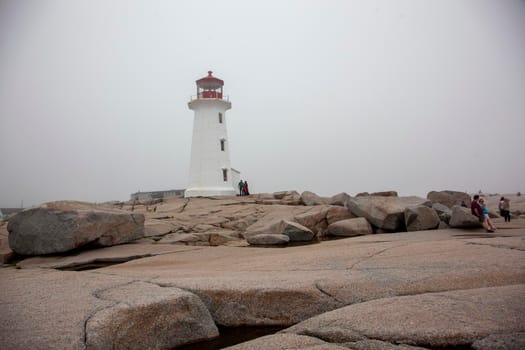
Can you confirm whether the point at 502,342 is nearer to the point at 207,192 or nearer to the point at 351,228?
the point at 351,228

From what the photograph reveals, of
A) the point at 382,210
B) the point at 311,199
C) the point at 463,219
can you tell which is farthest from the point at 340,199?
the point at 463,219

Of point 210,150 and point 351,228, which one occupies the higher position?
point 210,150

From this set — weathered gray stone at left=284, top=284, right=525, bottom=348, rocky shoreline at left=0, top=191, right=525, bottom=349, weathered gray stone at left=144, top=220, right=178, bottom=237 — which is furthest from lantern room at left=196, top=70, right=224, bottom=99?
weathered gray stone at left=284, top=284, right=525, bottom=348

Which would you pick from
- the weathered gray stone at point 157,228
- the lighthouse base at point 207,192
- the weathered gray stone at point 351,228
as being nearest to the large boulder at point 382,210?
the weathered gray stone at point 351,228

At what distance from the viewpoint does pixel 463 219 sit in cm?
1190

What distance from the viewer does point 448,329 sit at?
3016mm

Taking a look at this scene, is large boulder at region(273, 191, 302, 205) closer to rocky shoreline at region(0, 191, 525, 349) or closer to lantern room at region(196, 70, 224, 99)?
lantern room at region(196, 70, 224, 99)

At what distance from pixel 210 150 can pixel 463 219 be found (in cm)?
1769

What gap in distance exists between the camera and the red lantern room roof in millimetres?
27922

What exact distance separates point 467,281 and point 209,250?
6673mm

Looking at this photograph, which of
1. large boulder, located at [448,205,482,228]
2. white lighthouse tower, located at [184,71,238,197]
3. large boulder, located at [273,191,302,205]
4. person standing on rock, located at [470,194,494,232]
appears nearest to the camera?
person standing on rock, located at [470,194,494,232]

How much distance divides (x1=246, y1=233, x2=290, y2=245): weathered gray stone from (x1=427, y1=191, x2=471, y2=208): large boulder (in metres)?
10.6

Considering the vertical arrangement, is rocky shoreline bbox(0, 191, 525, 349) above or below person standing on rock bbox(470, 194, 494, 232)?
below

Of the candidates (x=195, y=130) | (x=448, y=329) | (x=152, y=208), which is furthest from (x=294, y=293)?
(x=195, y=130)
